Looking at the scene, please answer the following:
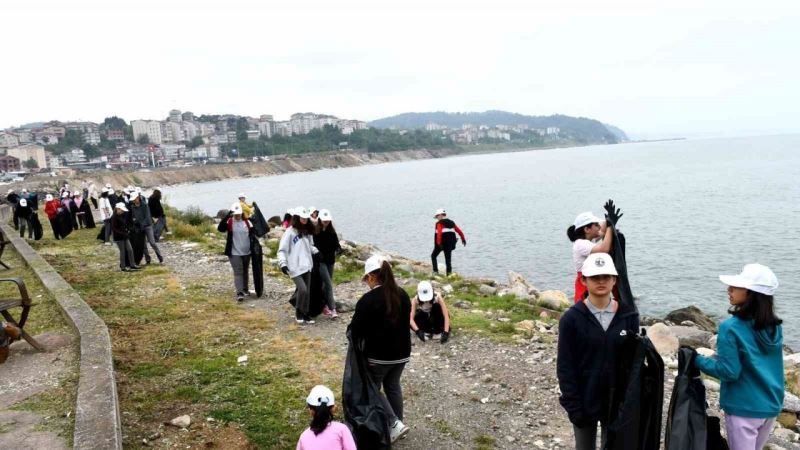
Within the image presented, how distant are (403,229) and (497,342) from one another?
1116 inches

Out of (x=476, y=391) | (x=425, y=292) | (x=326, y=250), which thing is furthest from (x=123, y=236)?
(x=476, y=391)

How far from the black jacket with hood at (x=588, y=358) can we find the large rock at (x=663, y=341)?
5808mm

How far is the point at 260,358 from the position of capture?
7414 mm

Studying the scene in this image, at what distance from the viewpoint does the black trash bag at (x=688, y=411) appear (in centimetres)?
355

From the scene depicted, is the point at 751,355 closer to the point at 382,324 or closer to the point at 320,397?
the point at 382,324

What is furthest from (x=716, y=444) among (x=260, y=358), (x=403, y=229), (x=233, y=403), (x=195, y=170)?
(x=195, y=170)

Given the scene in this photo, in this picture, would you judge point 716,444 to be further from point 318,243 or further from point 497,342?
point 318,243

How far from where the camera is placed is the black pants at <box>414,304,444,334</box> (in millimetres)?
8312

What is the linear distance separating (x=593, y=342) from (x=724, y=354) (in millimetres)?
808

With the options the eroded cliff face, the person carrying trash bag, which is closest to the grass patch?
A: the person carrying trash bag

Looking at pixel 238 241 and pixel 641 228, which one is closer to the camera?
pixel 238 241

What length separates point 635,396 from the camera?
11.7ft

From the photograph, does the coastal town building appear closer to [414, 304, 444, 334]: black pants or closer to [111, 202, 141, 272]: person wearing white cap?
[111, 202, 141, 272]: person wearing white cap

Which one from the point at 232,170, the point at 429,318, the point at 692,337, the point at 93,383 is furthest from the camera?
the point at 232,170
